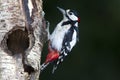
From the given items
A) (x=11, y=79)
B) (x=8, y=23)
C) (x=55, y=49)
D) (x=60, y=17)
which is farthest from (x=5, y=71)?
(x=60, y=17)

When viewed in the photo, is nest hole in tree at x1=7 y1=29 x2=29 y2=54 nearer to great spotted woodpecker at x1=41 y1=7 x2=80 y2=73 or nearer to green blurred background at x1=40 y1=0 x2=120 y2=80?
great spotted woodpecker at x1=41 y1=7 x2=80 y2=73

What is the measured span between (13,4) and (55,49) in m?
1.79

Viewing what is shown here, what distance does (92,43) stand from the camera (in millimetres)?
9672

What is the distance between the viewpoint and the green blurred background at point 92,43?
944 cm

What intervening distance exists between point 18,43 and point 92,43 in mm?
4568

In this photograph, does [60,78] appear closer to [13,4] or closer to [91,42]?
Answer: [91,42]

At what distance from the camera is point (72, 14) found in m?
7.21

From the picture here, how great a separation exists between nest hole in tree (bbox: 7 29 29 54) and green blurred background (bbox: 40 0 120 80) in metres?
4.11

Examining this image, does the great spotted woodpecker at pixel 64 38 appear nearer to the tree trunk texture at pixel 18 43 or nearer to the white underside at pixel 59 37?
the white underside at pixel 59 37

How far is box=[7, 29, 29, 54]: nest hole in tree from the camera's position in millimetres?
5156

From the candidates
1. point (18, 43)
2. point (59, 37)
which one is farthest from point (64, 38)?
point (18, 43)

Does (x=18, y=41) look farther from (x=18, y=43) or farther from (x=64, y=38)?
(x=64, y=38)

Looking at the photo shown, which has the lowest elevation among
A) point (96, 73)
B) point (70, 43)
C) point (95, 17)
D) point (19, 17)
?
point (96, 73)

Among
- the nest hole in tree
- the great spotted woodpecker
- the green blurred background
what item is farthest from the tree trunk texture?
the green blurred background
